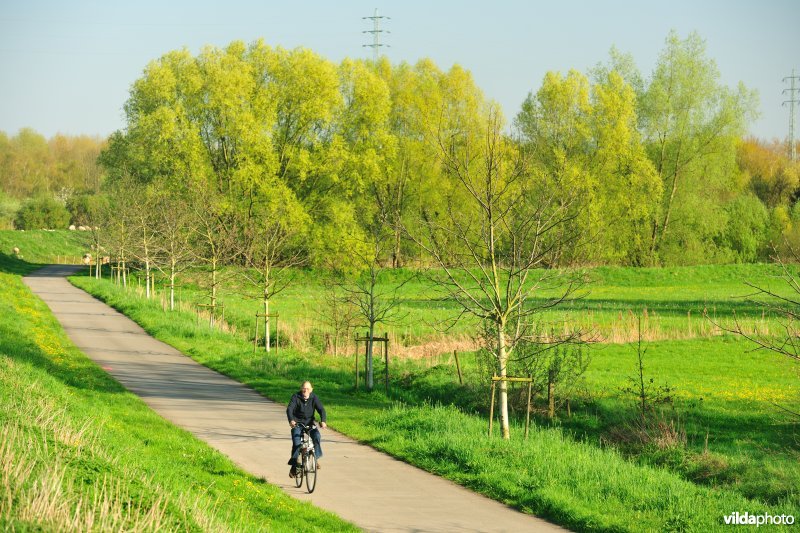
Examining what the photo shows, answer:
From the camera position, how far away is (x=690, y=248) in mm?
73188

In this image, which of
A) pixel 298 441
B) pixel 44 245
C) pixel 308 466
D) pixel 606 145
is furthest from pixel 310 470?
pixel 44 245

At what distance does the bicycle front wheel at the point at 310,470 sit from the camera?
15312 mm

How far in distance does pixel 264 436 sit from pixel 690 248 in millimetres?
59308

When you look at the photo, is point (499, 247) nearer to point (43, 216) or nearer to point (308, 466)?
point (308, 466)

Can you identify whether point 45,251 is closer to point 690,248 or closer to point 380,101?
point 380,101

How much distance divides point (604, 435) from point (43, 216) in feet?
332

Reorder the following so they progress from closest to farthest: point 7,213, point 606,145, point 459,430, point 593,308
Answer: point 459,430, point 593,308, point 606,145, point 7,213

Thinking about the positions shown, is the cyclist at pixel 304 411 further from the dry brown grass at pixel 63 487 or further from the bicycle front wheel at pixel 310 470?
the dry brown grass at pixel 63 487

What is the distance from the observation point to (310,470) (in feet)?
50.6

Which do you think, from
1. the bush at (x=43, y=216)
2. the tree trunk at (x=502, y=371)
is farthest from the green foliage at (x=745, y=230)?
the bush at (x=43, y=216)

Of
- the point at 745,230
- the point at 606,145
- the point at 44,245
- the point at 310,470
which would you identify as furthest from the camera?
the point at 44,245

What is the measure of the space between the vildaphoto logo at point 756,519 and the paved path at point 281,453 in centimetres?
252

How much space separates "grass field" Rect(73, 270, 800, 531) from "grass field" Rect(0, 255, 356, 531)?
3.70 metres

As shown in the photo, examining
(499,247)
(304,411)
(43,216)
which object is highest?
(43,216)
